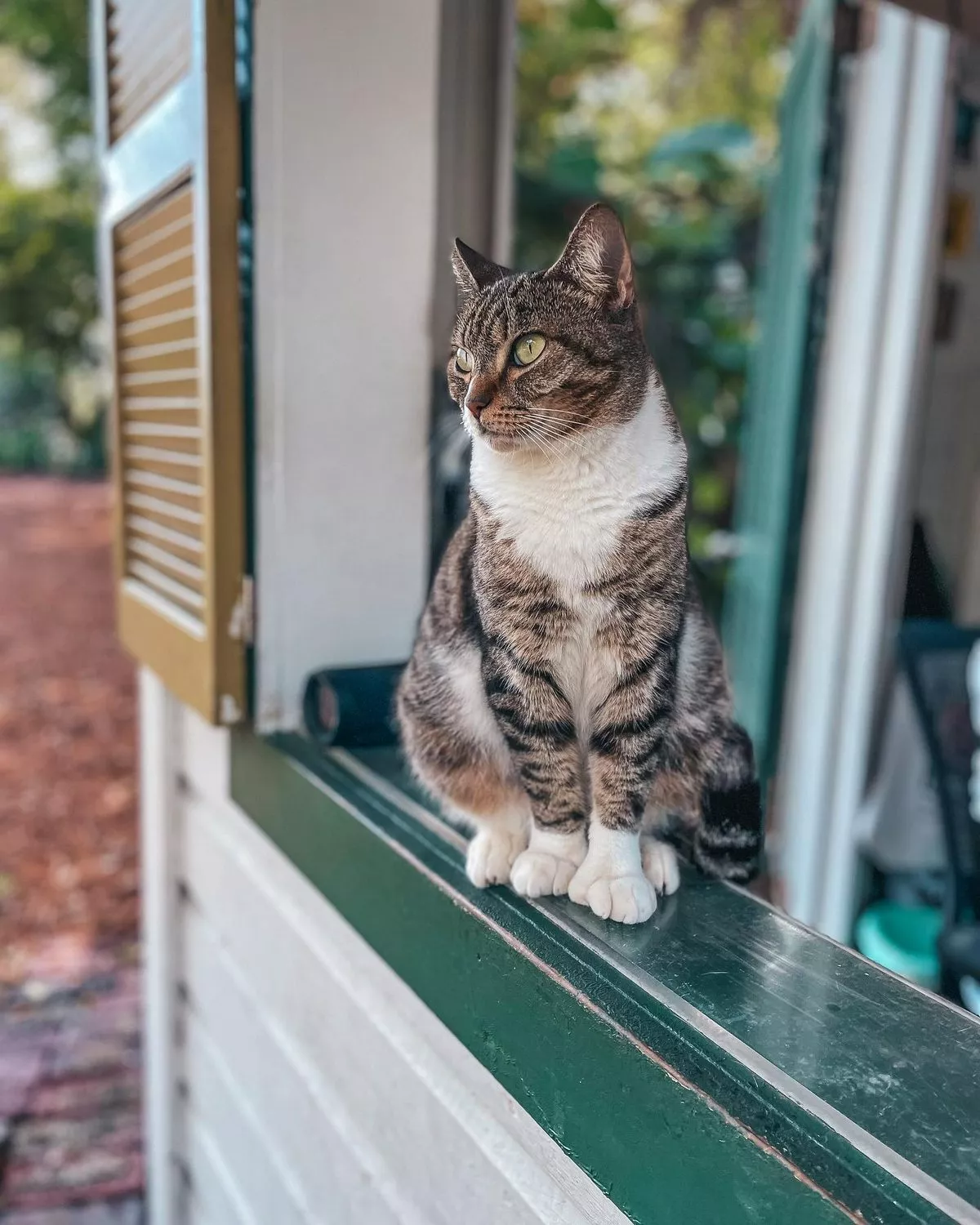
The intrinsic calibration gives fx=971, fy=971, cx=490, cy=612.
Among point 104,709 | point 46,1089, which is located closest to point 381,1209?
point 46,1089

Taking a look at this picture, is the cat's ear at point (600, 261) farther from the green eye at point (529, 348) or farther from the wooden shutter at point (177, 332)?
the wooden shutter at point (177, 332)

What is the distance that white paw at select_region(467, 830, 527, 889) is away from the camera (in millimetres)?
927

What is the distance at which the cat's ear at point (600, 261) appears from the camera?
2.56ft

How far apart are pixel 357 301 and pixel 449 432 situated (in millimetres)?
213

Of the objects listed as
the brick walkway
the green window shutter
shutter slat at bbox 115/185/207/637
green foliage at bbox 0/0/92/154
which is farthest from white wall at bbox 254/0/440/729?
green foliage at bbox 0/0/92/154

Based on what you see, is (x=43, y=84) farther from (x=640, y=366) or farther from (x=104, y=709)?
(x=640, y=366)

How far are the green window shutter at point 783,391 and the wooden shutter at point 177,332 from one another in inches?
39.7

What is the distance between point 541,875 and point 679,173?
4.16 meters

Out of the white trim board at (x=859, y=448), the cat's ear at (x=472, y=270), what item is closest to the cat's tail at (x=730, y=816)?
the cat's ear at (x=472, y=270)

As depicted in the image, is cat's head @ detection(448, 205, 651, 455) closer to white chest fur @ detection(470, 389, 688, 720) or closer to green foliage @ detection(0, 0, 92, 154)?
white chest fur @ detection(470, 389, 688, 720)

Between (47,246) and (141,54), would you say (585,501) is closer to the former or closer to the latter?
(141,54)

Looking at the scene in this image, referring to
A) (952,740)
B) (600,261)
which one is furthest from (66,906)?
(600,261)

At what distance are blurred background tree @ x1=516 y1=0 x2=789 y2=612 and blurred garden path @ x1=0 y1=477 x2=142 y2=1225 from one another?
9.02 feet

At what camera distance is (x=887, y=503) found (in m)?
1.92
